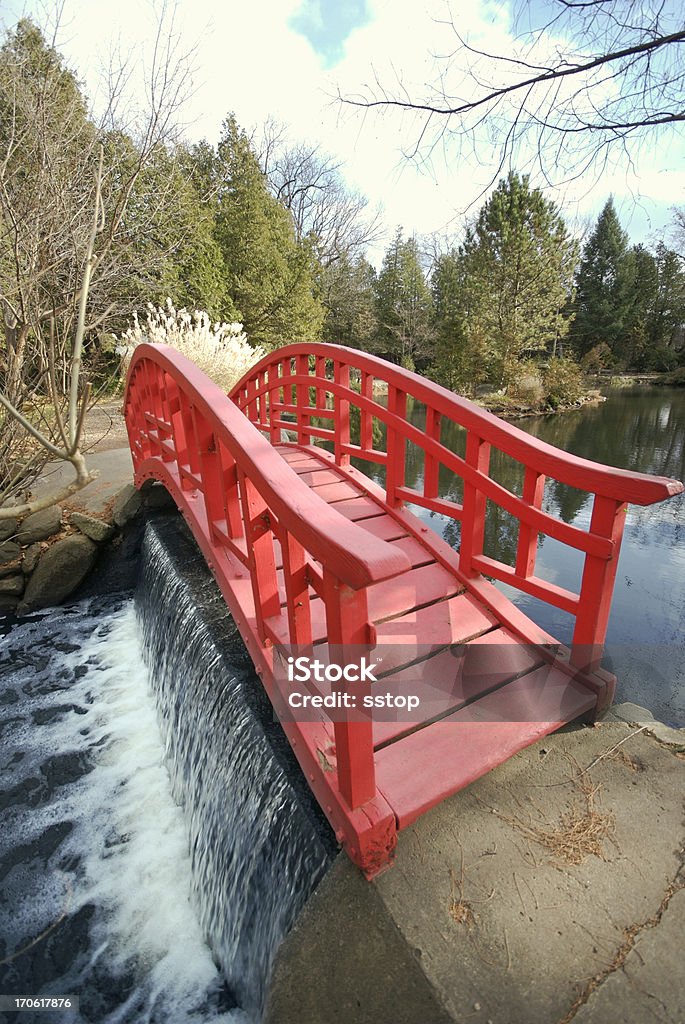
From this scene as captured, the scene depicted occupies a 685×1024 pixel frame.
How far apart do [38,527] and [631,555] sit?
5.90 metres

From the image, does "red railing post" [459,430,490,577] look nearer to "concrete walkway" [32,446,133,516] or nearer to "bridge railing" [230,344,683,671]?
"bridge railing" [230,344,683,671]

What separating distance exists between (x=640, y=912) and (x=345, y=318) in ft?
82.3

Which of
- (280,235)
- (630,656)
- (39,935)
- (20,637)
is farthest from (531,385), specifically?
(39,935)

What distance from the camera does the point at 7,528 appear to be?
14.3 ft

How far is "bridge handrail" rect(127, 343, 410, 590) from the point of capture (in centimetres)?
107

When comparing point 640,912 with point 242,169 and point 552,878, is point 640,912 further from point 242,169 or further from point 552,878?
point 242,169

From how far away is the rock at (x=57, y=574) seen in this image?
13.8 feet

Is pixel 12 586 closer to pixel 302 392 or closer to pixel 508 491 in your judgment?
pixel 302 392

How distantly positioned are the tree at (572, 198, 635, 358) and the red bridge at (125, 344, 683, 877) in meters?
30.2

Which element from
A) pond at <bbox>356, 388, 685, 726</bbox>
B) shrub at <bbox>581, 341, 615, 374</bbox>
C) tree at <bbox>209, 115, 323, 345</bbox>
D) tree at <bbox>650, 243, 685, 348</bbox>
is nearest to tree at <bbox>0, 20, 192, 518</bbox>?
pond at <bbox>356, 388, 685, 726</bbox>

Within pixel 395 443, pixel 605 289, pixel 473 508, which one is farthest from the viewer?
pixel 605 289

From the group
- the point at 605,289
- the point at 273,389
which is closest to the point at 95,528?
the point at 273,389

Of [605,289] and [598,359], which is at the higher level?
[605,289]

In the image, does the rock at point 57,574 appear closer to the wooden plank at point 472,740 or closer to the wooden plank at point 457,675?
the wooden plank at point 457,675
